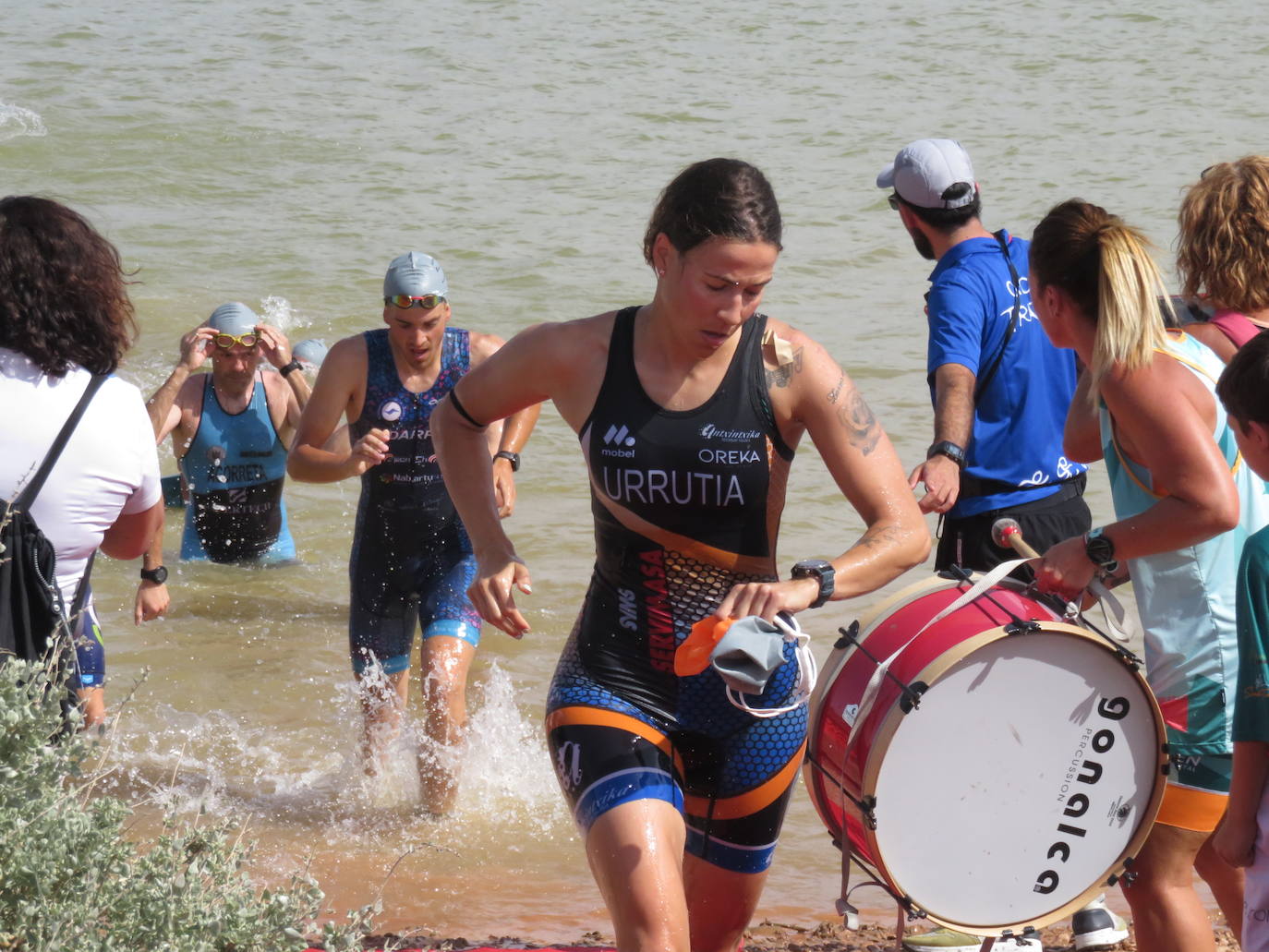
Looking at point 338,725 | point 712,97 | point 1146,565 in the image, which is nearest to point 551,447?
point 338,725

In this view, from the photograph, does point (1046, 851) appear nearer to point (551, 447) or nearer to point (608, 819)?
point (608, 819)

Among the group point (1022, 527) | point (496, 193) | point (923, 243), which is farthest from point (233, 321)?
point (496, 193)

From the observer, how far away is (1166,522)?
327 centimetres

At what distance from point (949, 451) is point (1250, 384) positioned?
1549mm

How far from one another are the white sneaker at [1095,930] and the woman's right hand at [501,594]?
2.14 m

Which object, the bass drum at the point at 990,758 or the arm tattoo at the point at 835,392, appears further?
the arm tattoo at the point at 835,392

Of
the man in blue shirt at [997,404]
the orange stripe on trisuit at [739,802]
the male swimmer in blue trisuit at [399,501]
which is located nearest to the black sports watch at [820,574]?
the orange stripe on trisuit at [739,802]

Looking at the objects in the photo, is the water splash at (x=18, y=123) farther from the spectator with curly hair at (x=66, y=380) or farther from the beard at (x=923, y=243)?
the spectator with curly hair at (x=66, y=380)

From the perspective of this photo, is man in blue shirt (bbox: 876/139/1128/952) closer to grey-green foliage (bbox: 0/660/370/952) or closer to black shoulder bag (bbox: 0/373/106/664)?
black shoulder bag (bbox: 0/373/106/664)

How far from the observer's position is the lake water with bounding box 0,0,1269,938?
617cm

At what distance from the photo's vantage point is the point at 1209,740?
337 cm

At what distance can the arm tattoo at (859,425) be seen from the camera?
339 cm

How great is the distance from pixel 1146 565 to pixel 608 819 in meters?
1.38

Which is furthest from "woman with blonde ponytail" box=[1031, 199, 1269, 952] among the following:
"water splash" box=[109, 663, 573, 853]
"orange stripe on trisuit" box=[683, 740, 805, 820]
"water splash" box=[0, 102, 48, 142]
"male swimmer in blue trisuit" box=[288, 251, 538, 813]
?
"water splash" box=[0, 102, 48, 142]
